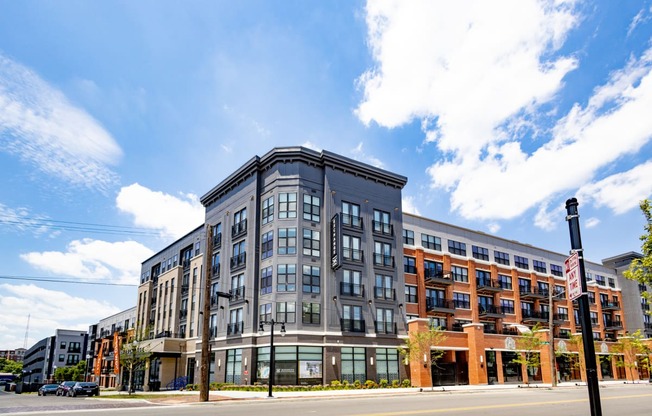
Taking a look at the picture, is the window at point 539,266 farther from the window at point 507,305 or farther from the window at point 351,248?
the window at point 351,248

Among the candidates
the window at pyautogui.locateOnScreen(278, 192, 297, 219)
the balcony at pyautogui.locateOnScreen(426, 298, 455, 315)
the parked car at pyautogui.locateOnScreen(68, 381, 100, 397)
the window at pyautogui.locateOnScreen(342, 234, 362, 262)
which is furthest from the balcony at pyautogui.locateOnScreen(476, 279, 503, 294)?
the parked car at pyautogui.locateOnScreen(68, 381, 100, 397)

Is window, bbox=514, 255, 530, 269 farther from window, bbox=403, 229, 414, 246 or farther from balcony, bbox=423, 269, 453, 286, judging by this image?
window, bbox=403, 229, 414, 246

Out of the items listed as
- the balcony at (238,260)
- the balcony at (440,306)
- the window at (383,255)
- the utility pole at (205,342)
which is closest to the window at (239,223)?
the balcony at (238,260)

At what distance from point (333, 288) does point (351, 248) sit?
439cm

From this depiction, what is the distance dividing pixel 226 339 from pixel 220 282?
640cm

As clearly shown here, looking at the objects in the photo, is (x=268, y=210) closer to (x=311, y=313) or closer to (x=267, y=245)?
(x=267, y=245)

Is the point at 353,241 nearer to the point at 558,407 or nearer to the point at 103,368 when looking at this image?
the point at 558,407

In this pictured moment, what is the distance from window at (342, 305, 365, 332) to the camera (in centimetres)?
4112

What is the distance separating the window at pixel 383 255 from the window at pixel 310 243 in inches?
257

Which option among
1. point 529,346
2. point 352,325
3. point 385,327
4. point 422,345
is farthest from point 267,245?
point 529,346

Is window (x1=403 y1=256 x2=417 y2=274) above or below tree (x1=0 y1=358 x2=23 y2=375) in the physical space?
above

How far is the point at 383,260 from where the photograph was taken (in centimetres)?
4562

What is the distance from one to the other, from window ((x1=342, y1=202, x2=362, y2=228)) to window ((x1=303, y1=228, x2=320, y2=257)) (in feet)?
10.9

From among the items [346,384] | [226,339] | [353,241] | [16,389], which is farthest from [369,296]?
[16,389]
